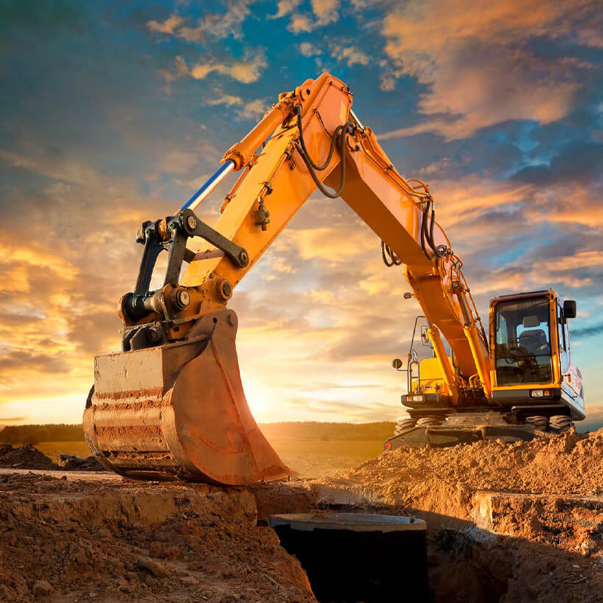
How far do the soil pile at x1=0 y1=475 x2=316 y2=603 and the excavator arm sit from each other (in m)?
0.34

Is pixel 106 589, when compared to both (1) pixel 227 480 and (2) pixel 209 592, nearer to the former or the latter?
(2) pixel 209 592

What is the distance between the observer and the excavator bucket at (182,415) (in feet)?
14.5

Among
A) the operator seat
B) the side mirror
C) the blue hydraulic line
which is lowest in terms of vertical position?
the operator seat

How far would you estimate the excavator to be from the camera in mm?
4559

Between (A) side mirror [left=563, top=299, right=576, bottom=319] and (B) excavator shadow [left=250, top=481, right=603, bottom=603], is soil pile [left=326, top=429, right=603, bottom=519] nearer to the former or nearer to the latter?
(B) excavator shadow [left=250, top=481, right=603, bottom=603]

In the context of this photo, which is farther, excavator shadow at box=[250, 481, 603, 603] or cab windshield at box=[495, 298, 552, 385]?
cab windshield at box=[495, 298, 552, 385]

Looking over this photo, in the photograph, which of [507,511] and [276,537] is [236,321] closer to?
[276,537]

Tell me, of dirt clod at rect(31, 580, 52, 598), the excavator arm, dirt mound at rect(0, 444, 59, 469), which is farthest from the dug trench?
dirt mound at rect(0, 444, 59, 469)

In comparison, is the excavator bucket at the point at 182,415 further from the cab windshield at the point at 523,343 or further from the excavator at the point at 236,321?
the cab windshield at the point at 523,343

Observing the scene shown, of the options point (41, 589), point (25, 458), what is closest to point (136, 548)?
point (41, 589)

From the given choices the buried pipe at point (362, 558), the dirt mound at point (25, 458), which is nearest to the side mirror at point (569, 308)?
the buried pipe at point (362, 558)

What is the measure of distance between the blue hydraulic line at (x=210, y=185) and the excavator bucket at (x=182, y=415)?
112 cm

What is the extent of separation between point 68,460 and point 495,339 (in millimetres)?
7845

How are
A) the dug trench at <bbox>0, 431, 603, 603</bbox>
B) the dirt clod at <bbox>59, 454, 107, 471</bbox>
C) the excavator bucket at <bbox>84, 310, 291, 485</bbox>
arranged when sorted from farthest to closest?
the dirt clod at <bbox>59, 454, 107, 471</bbox> < the excavator bucket at <bbox>84, 310, 291, 485</bbox> < the dug trench at <bbox>0, 431, 603, 603</bbox>
